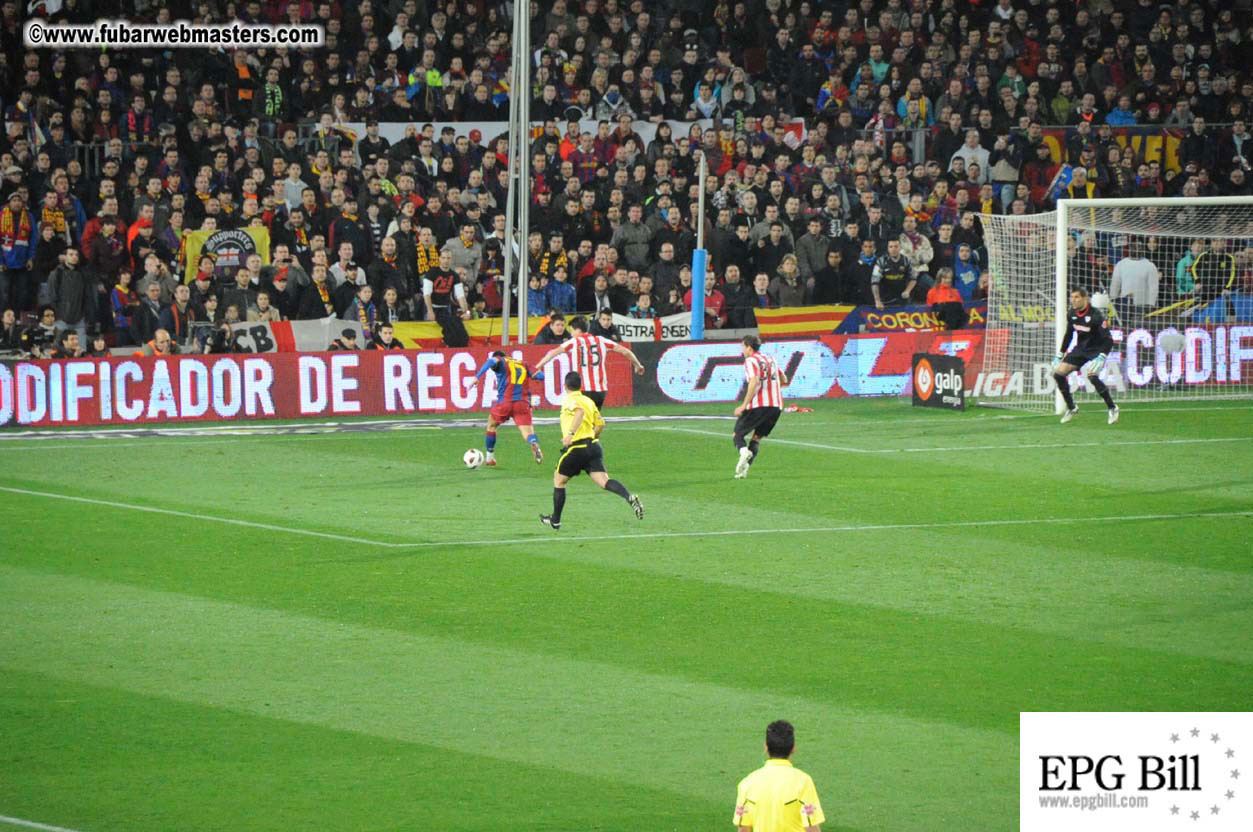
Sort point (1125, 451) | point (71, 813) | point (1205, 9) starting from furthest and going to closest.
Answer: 1. point (1205, 9)
2. point (1125, 451)
3. point (71, 813)

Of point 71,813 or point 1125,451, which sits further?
point 1125,451

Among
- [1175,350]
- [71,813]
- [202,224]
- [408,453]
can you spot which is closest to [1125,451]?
[1175,350]

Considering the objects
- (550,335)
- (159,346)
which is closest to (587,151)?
(550,335)

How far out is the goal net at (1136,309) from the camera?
28594 millimetres

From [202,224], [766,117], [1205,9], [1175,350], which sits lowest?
[1175,350]

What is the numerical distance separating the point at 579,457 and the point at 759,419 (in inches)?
175

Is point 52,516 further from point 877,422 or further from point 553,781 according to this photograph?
point 877,422

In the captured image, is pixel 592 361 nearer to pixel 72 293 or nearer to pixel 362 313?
pixel 362 313

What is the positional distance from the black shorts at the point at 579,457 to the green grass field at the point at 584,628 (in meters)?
0.72

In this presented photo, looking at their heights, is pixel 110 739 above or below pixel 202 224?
below

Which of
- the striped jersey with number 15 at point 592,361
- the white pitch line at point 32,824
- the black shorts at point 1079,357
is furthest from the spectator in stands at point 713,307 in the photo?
the white pitch line at point 32,824

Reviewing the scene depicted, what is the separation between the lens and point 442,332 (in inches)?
1115

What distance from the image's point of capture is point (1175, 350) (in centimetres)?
2877

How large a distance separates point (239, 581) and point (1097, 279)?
18.6m
